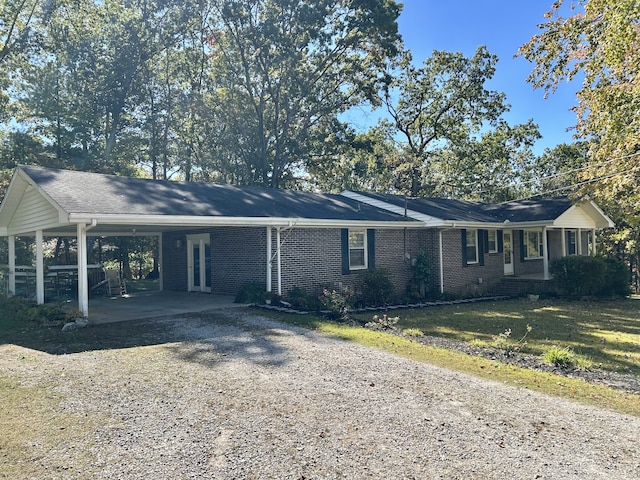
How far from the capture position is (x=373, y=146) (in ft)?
100.0

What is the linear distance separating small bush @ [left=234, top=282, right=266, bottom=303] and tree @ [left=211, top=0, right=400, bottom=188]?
608 inches

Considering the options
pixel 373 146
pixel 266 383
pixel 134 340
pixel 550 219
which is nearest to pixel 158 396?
pixel 266 383

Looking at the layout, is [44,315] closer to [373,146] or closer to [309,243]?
[309,243]

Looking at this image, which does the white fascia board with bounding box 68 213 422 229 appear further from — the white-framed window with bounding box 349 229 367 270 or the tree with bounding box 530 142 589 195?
the tree with bounding box 530 142 589 195

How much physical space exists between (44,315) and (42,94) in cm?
1976

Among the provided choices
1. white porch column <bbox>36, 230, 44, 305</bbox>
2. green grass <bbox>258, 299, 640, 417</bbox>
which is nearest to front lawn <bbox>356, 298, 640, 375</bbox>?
green grass <bbox>258, 299, 640, 417</bbox>

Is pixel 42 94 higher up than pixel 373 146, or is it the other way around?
pixel 42 94

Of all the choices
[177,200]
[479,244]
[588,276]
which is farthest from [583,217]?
[177,200]

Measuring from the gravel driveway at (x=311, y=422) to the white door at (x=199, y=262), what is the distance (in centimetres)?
878

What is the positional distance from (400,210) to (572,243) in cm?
1025

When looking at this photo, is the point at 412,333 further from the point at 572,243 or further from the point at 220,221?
the point at 572,243

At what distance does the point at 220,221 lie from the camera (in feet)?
38.4

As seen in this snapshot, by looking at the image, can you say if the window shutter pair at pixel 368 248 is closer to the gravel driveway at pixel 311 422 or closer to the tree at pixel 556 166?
the gravel driveway at pixel 311 422

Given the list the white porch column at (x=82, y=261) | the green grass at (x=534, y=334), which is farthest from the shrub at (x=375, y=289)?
the white porch column at (x=82, y=261)
